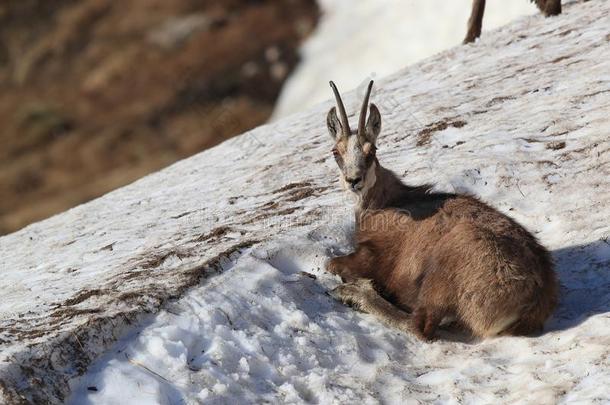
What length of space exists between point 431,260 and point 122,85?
26.2 m

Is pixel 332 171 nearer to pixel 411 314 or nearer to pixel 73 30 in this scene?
pixel 411 314

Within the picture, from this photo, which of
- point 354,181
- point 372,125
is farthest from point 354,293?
point 372,125

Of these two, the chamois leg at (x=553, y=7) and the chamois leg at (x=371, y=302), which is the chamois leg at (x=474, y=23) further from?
the chamois leg at (x=371, y=302)

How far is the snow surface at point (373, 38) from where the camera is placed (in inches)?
856

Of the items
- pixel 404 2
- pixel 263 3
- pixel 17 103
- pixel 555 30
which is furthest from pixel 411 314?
pixel 17 103

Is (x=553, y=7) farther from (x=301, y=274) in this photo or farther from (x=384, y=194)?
(x=301, y=274)

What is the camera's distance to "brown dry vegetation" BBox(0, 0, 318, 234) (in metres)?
27.9

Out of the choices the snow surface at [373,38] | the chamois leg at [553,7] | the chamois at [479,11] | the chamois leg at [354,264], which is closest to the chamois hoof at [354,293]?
the chamois leg at [354,264]

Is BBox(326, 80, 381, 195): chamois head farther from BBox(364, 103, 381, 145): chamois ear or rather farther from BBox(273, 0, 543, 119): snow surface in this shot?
BBox(273, 0, 543, 119): snow surface

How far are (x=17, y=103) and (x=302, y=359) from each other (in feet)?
92.1

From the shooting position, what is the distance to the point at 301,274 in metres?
6.96

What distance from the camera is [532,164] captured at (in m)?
8.27

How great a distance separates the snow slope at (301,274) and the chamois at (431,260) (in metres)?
0.15

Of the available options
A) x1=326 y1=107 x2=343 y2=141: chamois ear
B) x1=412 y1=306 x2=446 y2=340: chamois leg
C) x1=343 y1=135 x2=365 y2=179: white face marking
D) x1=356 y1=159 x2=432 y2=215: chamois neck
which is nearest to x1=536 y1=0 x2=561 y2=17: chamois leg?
x1=356 y1=159 x2=432 y2=215: chamois neck
